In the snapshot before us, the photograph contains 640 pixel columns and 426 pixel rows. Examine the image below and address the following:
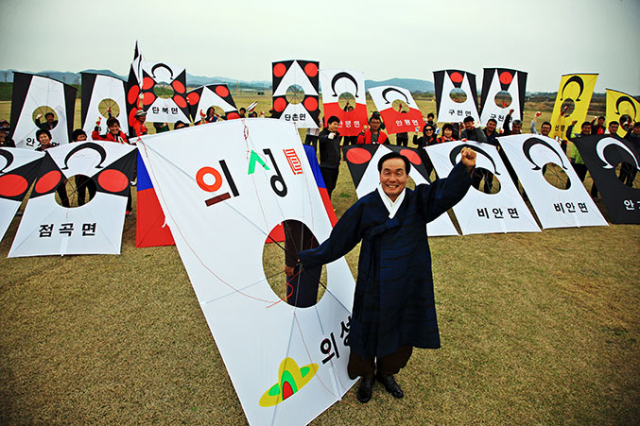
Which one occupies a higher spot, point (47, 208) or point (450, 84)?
point (450, 84)

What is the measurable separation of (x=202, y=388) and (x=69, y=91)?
7.74 metres

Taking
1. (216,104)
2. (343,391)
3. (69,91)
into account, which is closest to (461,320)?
(343,391)

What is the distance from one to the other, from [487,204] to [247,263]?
522 cm

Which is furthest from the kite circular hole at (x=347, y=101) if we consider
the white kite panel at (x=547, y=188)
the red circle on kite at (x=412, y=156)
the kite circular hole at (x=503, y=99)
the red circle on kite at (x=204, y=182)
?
the red circle on kite at (x=204, y=182)

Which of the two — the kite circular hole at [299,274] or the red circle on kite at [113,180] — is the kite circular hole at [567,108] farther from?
the red circle on kite at [113,180]

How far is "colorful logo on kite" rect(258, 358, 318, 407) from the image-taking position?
83.4 inches

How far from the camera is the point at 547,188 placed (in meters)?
6.25

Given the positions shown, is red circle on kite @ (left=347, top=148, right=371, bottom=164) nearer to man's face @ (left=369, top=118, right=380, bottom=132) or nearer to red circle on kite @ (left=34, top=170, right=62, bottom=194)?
man's face @ (left=369, top=118, right=380, bottom=132)

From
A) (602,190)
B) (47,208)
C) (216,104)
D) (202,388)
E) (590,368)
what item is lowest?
(590,368)

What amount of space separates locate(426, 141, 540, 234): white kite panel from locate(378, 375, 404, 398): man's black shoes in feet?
12.3

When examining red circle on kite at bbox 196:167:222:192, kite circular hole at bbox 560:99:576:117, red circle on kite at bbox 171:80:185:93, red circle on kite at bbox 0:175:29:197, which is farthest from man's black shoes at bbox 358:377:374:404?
red circle on kite at bbox 171:80:185:93

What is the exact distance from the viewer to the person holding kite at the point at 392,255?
7.09ft

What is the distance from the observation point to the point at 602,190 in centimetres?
660

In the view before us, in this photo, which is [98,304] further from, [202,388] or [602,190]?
[602,190]
